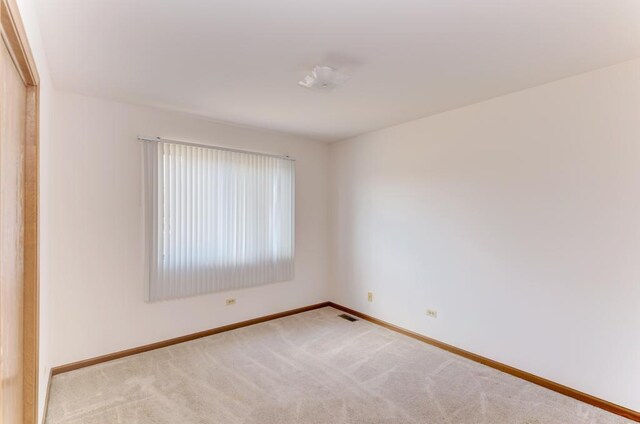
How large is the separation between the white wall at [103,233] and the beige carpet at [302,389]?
0.92ft

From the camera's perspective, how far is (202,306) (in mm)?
3643

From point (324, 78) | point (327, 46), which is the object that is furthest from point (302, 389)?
point (327, 46)

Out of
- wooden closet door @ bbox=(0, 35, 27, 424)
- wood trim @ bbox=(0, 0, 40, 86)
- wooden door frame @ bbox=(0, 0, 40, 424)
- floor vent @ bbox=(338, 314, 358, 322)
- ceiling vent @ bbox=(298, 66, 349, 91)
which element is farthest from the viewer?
floor vent @ bbox=(338, 314, 358, 322)

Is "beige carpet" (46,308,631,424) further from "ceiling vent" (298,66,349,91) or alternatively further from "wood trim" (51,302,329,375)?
"ceiling vent" (298,66,349,91)

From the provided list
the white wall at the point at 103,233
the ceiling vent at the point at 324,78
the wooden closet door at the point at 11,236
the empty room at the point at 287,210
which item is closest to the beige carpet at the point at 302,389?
the empty room at the point at 287,210

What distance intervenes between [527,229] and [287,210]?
2.74 metres

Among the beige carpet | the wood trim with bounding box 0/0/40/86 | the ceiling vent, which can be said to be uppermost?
the ceiling vent

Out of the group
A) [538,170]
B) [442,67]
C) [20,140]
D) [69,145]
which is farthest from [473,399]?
[69,145]

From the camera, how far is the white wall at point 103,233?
2.82 metres

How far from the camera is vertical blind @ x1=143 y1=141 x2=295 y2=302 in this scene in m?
3.27

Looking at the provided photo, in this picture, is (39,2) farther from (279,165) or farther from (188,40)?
(279,165)

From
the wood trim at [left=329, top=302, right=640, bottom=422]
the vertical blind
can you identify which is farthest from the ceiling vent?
the wood trim at [left=329, top=302, right=640, bottom=422]

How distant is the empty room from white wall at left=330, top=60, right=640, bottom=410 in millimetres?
16

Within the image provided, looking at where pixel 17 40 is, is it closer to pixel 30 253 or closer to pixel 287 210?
pixel 30 253
